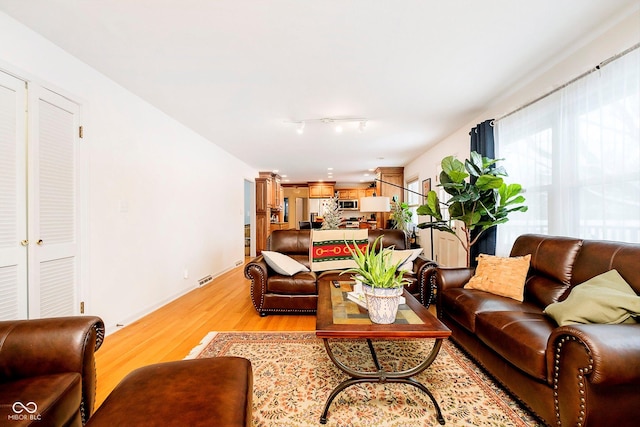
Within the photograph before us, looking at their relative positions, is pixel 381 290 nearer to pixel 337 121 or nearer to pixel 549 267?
pixel 549 267

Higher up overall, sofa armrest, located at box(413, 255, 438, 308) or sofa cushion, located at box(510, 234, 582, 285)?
sofa cushion, located at box(510, 234, 582, 285)

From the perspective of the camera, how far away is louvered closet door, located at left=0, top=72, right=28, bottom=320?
68.3 inches

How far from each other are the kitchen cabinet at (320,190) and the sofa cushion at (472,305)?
24.0 ft

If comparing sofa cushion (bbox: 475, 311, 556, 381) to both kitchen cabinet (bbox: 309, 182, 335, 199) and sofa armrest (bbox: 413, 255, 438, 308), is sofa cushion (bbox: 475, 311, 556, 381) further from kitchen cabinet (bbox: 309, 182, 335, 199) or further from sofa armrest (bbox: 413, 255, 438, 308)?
kitchen cabinet (bbox: 309, 182, 335, 199)

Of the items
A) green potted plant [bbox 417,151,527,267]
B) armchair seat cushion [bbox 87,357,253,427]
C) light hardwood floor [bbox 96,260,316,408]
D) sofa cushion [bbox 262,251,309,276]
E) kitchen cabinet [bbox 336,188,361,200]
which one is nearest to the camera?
armchair seat cushion [bbox 87,357,253,427]

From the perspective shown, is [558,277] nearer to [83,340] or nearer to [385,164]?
[83,340]

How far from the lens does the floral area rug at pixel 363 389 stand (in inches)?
57.1

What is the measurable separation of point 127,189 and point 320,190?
6.96 metres

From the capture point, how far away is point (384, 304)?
1513 millimetres

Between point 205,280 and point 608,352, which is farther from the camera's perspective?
point 205,280

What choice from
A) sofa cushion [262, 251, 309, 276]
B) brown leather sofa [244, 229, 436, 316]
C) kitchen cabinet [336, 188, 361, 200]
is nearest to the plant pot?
brown leather sofa [244, 229, 436, 316]

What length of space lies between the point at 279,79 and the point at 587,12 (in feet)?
7.51

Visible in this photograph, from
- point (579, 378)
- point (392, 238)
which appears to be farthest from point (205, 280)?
point (579, 378)

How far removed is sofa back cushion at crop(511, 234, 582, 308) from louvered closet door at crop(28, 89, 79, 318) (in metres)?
3.72
